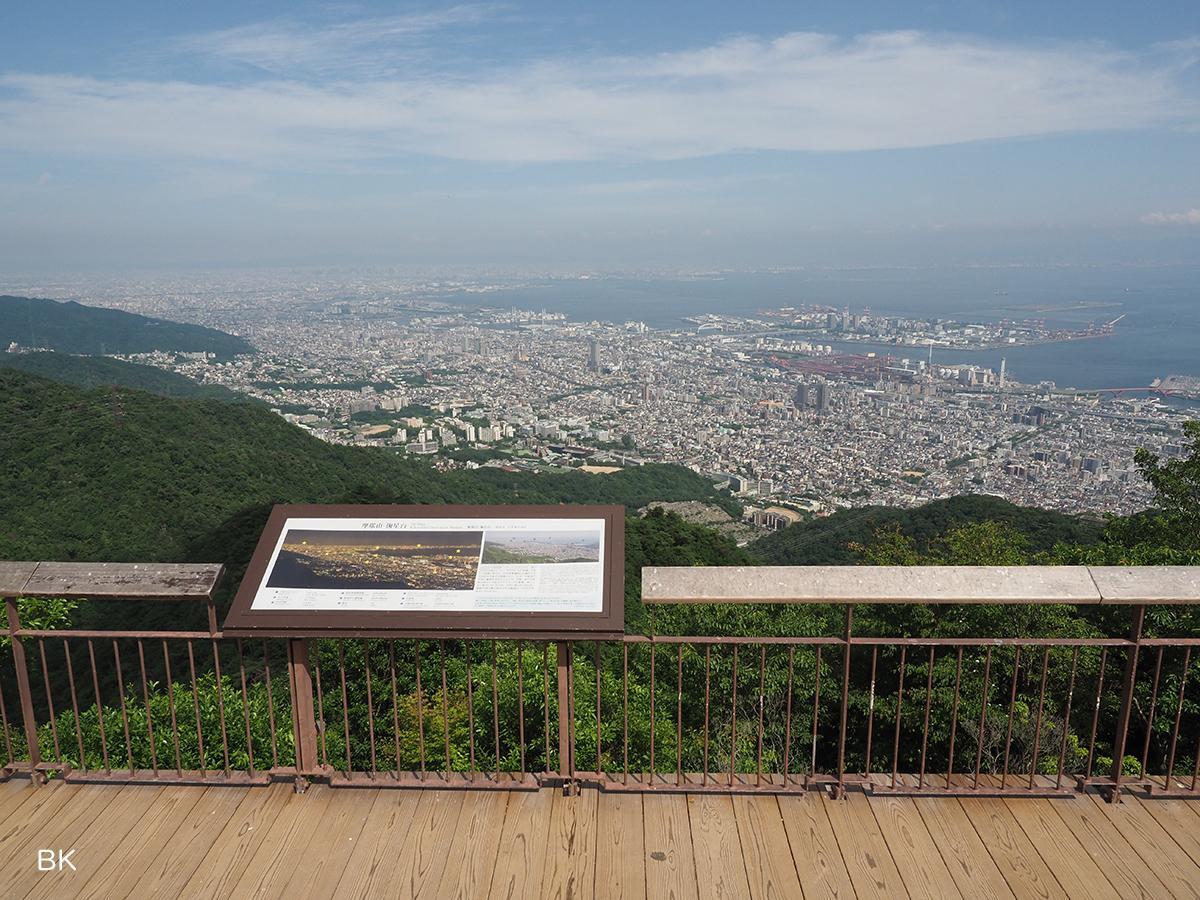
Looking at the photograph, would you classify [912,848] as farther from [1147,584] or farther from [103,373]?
[103,373]

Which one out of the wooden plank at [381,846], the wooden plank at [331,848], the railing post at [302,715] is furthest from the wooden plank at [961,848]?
the railing post at [302,715]

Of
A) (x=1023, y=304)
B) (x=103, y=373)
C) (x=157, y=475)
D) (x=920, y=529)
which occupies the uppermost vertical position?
(x=1023, y=304)

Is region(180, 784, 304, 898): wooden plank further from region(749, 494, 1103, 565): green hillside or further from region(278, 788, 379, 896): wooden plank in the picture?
region(749, 494, 1103, 565): green hillside

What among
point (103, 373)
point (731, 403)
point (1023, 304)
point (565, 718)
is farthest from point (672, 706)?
point (1023, 304)

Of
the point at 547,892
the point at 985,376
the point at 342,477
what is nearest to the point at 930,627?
the point at 547,892

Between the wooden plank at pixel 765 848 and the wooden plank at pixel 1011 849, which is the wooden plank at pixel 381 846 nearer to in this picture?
the wooden plank at pixel 765 848

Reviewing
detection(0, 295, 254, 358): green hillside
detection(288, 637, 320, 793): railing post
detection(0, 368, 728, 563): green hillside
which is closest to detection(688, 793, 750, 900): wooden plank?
detection(288, 637, 320, 793): railing post
